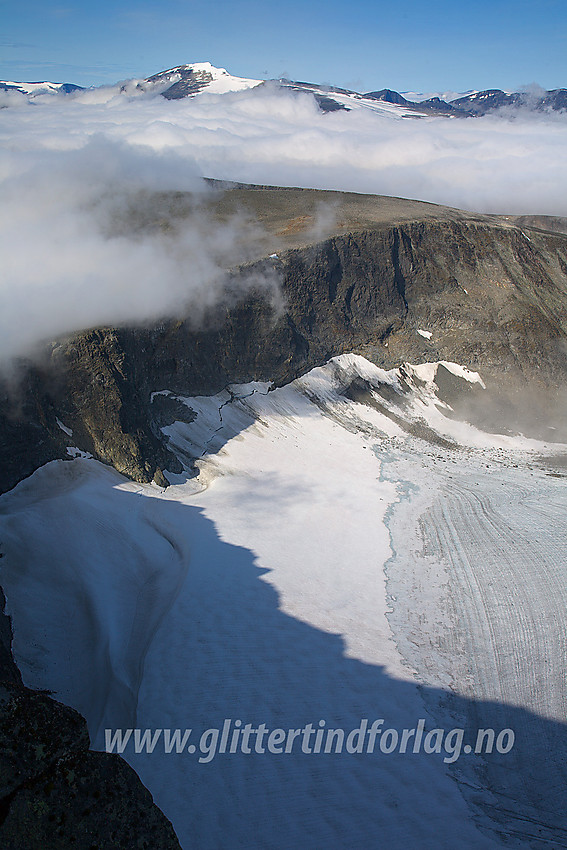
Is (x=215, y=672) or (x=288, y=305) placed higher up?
(x=288, y=305)

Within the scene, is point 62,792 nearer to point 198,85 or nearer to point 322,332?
point 322,332

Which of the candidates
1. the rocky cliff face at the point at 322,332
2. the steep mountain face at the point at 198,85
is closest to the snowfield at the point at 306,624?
the rocky cliff face at the point at 322,332

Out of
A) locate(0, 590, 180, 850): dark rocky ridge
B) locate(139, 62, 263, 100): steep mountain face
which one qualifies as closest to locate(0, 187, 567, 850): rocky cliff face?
locate(0, 590, 180, 850): dark rocky ridge

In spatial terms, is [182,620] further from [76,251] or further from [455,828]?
[76,251]

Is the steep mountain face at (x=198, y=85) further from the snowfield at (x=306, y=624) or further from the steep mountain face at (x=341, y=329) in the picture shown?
the snowfield at (x=306, y=624)

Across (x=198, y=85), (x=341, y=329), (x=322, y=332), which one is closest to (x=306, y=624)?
(x=322, y=332)

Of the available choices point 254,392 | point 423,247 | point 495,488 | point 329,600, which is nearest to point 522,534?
point 495,488

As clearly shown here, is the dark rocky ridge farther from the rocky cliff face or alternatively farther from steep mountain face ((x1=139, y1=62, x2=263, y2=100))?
steep mountain face ((x1=139, y1=62, x2=263, y2=100))
